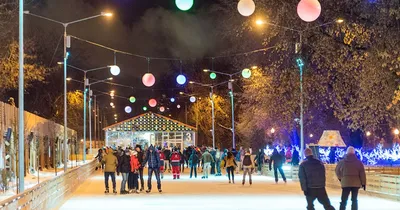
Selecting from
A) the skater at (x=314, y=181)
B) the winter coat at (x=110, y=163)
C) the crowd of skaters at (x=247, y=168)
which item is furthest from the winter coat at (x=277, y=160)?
the skater at (x=314, y=181)

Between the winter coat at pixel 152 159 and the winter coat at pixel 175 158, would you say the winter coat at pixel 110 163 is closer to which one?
the winter coat at pixel 152 159

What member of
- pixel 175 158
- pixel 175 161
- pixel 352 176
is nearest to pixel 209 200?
pixel 352 176

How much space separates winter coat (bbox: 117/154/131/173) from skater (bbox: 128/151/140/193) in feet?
0.52

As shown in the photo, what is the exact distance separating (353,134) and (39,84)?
38.5 meters

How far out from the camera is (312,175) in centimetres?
1430

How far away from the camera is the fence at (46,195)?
1216 centimetres

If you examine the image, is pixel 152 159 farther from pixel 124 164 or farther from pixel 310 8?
pixel 310 8

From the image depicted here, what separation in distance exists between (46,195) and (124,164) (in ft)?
27.9

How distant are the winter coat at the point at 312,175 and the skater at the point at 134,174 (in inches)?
492

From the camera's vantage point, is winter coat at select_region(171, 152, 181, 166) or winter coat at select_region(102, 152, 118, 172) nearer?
winter coat at select_region(102, 152, 118, 172)

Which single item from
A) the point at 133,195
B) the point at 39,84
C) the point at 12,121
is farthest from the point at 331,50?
the point at 39,84

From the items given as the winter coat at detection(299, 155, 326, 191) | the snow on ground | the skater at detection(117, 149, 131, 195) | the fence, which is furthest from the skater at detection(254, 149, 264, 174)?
the winter coat at detection(299, 155, 326, 191)

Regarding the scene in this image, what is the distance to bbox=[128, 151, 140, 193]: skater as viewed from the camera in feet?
85.3

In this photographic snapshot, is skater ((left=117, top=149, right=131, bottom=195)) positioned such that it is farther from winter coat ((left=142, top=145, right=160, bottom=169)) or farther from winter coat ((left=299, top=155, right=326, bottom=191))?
winter coat ((left=299, top=155, right=326, bottom=191))
